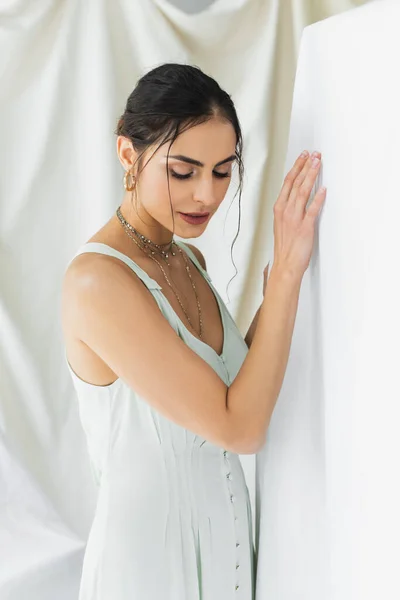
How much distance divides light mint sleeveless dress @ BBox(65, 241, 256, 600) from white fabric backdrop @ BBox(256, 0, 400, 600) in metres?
0.13

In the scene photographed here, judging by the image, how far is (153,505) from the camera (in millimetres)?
1023

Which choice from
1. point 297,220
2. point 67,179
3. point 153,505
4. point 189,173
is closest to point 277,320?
point 297,220

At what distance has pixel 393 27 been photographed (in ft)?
1.97

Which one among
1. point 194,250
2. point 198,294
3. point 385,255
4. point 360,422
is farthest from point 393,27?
point 194,250

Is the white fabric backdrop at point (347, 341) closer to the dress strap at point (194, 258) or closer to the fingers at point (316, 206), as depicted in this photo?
the fingers at point (316, 206)

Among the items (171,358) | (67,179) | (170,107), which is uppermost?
(67,179)

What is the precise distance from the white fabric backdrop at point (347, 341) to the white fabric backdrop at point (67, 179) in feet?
2.72

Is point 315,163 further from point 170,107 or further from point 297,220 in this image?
point 170,107

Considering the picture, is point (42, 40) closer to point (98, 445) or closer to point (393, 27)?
point (98, 445)

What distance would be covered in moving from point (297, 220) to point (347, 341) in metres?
0.22

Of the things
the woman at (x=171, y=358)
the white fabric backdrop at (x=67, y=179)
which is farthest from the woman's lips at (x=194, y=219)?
the white fabric backdrop at (x=67, y=179)

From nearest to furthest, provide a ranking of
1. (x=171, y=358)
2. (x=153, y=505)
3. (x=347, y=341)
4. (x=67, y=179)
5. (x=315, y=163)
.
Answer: (x=347, y=341), (x=315, y=163), (x=171, y=358), (x=153, y=505), (x=67, y=179)

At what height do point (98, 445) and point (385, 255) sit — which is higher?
point (385, 255)

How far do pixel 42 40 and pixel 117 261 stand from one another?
90 cm
